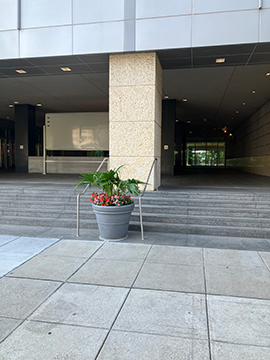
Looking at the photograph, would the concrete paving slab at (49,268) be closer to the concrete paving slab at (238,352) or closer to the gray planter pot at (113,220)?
the gray planter pot at (113,220)

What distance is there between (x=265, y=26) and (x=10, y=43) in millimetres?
6848

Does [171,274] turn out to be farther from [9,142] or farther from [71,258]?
[9,142]

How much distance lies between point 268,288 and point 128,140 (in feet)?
18.0

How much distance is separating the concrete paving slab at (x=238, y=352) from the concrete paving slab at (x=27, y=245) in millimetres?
3335

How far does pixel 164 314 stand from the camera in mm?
2977

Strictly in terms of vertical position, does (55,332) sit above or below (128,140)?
below

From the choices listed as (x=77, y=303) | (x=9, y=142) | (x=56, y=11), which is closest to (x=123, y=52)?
(x=56, y=11)

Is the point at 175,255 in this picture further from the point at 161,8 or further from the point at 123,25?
the point at 161,8

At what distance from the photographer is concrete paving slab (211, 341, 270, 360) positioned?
7.66ft

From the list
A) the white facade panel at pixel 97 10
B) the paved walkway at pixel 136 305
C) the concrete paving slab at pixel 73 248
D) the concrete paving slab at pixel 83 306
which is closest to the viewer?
the paved walkway at pixel 136 305

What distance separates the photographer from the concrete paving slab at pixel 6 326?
262 cm

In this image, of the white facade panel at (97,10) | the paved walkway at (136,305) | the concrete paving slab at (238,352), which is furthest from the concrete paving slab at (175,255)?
the white facade panel at (97,10)

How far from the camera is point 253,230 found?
588 centimetres

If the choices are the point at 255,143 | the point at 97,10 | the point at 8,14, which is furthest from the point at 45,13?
the point at 255,143
